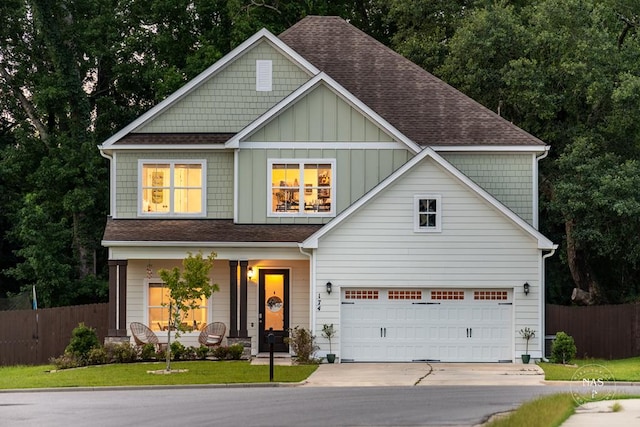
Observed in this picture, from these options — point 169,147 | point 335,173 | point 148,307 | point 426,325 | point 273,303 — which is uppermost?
point 169,147

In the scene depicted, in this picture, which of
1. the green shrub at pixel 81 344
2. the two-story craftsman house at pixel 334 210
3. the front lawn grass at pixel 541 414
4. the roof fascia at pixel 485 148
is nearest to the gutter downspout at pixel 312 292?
the two-story craftsman house at pixel 334 210

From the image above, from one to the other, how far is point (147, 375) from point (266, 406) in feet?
24.2

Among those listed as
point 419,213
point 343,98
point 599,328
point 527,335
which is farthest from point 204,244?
point 599,328

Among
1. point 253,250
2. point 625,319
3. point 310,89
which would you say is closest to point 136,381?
point 253,250

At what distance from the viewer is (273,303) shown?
3488 cm

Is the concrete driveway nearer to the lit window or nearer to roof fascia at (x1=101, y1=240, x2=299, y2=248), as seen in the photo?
roof fascia at (x1=101, y1=240, x2=299, y2=248)

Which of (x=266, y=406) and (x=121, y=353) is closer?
(x=266, y=406)

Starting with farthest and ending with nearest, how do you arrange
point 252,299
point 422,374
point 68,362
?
1. point 252,299
2. point 68,362
3. point 422,374

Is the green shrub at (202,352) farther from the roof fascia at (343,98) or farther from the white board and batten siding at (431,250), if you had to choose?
the roof fascia at (343,98)

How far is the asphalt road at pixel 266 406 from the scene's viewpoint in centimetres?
1969

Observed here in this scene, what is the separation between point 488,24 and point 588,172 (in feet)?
22.2

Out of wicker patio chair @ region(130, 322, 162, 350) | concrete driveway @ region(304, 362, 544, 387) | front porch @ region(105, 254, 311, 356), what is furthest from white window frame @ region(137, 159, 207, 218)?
concrete driveway @ region(304, 362, 544, 387)

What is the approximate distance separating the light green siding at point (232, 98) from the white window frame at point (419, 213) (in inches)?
235

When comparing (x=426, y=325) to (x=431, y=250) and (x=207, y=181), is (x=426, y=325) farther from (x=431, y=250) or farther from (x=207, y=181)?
(x=207, y=181)
